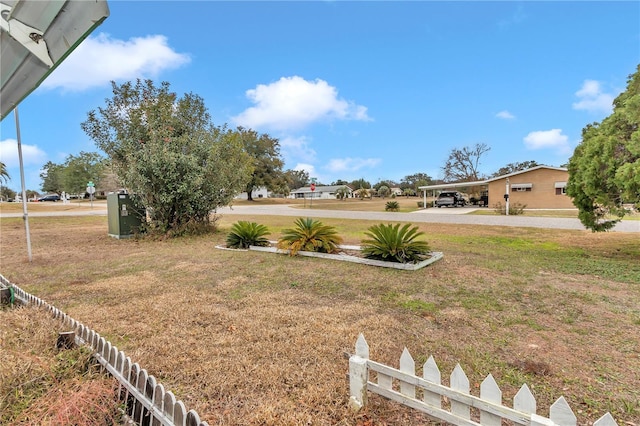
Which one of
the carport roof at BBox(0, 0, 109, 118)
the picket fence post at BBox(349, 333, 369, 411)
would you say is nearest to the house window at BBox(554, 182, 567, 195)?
the picket fence post at BBox(349, 333, 369, 411)

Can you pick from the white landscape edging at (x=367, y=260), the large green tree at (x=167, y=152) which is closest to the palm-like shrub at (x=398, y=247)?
the white landscape edging at (x=367, y=260)

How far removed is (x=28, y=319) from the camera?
9.40 ft

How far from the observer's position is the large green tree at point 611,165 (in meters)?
5.18

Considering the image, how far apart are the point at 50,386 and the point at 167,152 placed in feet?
27.9

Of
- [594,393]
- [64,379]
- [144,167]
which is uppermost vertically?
[144,167]

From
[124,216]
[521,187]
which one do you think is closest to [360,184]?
[521,187]

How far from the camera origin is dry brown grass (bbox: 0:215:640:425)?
7.16 ft

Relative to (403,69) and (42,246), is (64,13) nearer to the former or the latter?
(42,246)

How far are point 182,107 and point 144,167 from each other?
275 centimetres

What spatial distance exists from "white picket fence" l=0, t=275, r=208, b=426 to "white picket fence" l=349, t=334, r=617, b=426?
1004 mm

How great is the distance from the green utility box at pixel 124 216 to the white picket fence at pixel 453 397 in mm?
10880

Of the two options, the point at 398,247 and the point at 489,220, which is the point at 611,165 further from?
the point at 489,220

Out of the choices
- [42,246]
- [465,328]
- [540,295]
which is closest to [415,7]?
[540,295]

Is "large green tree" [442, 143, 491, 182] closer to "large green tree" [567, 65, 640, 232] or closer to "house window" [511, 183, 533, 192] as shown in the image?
"house window" [511, 183, 533, 192]
